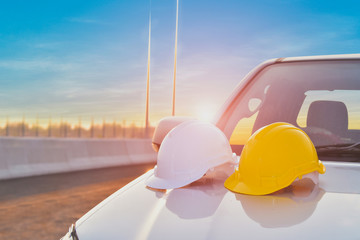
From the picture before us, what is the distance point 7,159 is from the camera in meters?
11.4

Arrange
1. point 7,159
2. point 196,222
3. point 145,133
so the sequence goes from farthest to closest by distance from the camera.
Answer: point 145,133, point 7,159, point 196,222

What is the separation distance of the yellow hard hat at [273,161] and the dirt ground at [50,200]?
4.54 m

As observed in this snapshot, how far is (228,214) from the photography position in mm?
1743

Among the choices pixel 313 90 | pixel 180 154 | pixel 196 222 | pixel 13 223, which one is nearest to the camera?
pixel 196 222

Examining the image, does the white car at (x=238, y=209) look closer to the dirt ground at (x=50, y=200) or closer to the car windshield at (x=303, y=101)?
the car windshield at (x=303, y=101)

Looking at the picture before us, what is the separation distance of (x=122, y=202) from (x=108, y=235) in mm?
311

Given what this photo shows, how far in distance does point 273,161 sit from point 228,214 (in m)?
0.39

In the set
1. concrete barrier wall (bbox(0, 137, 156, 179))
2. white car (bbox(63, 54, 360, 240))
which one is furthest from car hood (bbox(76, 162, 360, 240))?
concrete barrier wall (bbox(0, 137, 156, 179))

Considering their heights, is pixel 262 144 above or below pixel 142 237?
above

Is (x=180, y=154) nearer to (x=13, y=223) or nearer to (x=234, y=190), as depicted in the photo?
(x=234, y=190)

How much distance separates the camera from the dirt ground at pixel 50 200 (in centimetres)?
644

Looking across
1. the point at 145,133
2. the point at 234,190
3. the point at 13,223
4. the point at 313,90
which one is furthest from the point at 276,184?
the point at 145,133

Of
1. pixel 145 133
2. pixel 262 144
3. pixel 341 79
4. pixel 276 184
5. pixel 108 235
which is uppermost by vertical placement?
pixel 341 79

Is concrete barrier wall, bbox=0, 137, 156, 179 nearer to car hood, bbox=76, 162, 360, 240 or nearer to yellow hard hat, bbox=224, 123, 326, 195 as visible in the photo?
car hood, bbox=76, 162, 360, 240
